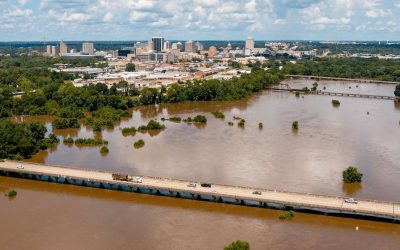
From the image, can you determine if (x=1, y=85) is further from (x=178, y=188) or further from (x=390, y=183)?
(x=390, y=183)

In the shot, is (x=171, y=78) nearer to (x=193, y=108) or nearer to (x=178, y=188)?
(x=193, y=108)

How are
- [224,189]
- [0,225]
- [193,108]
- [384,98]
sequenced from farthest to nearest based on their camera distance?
[384,98], [193,108], [224,189], [0,225]

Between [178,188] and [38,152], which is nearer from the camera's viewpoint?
[178,188]

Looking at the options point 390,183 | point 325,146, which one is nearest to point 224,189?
point 390,183

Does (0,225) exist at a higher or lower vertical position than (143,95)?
lower

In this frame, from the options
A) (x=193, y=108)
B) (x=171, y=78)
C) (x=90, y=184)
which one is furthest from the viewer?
(x=171, y=78)

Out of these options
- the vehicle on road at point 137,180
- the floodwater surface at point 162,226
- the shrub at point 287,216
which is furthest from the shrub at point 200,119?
the shrub at point 287,216

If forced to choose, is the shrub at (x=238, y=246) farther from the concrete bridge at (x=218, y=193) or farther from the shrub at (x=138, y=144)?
the shrub at (x=138, y=144)
